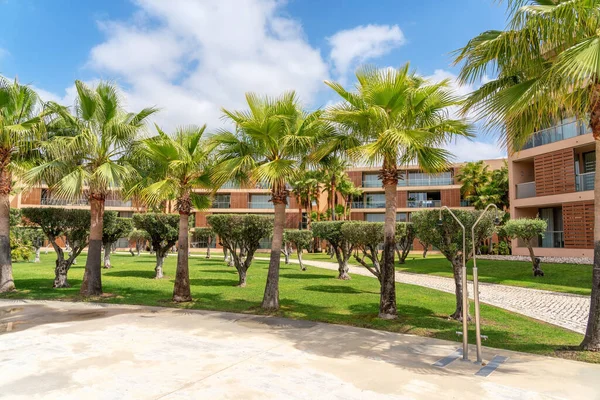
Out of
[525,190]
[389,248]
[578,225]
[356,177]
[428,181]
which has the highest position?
[356,177]

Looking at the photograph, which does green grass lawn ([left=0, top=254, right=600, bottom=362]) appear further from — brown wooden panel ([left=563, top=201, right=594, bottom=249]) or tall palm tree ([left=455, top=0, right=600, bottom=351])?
brown wooden panel ([left=563, top=201, right=594, bottom=249])

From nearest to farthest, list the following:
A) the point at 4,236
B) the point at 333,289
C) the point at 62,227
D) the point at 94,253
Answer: the point at 94,253, the point at 4,236, the point at 62,227, the point at 333,289

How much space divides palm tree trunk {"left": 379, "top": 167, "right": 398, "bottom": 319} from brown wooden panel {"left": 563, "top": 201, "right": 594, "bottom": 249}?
16787 millimetres

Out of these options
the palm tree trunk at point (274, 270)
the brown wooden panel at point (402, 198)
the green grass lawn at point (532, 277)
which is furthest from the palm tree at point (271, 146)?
the brown wooden panel at point (402, 198)

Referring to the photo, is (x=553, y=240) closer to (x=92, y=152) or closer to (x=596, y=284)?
(x=596, y=284)

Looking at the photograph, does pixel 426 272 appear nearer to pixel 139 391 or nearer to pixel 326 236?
pixel 326 236

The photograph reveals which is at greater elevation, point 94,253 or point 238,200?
point 238,200

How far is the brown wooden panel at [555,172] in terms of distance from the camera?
75.7 ft

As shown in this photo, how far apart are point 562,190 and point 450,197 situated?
26353 millimetres

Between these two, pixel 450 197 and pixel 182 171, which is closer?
pixel 182 171

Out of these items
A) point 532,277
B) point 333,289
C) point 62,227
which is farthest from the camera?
point 532,277

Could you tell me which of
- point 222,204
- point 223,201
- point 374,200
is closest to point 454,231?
point 374,200

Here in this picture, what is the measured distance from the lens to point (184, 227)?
13.7 m

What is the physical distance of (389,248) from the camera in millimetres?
10672
